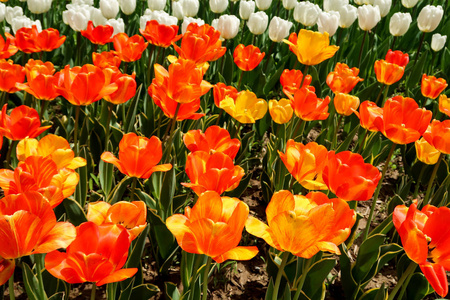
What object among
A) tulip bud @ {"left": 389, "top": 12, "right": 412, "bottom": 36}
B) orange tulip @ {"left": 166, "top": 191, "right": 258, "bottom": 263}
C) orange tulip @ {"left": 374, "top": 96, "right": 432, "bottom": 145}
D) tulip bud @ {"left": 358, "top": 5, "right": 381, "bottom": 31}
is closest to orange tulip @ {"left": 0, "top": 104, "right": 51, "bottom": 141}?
orange tulip @ {"left": 166, "top": 191, "right": 258, "bottom": 263}

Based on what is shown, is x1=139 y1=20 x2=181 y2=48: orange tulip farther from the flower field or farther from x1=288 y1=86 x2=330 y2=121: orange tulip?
x1=288 y1=86 x2=330 y2=121: orange tulip

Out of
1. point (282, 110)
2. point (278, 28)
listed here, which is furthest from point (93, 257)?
point (278, 28)

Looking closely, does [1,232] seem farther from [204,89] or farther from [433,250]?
[204,89]

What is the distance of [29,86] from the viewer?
2.05 metres

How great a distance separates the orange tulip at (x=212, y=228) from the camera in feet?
3.40

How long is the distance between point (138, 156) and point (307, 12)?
7.82 feet

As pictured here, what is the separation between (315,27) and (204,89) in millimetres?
2762

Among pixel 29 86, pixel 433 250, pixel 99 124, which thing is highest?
pixel 433 250

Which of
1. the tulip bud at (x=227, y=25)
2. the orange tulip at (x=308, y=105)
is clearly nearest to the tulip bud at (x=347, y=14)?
the tulip bud at (x=227, y=25)

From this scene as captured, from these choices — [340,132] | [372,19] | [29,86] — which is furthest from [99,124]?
[372,19]

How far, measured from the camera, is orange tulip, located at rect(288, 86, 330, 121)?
79.8 inches

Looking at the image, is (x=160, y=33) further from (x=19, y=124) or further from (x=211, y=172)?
(x=211, y=172)

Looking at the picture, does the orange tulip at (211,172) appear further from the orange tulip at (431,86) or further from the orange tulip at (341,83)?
the orange tulip at (431,86)

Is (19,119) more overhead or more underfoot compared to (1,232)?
more underfoot
